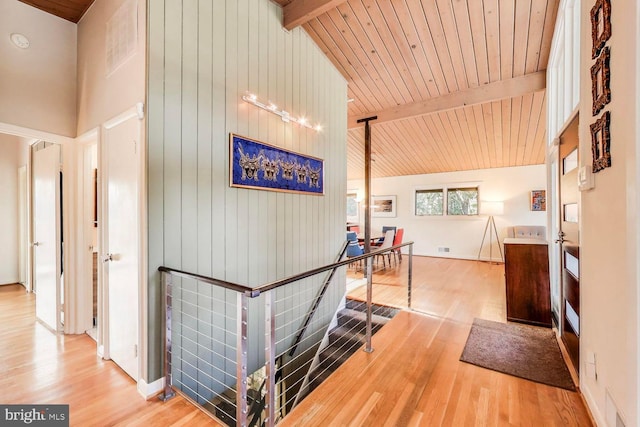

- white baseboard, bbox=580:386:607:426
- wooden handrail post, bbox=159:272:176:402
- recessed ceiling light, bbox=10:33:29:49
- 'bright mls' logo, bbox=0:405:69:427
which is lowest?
'bright mls' logo, bbox=0:405:69:427

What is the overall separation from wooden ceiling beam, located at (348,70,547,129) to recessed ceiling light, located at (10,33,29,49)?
4727mm

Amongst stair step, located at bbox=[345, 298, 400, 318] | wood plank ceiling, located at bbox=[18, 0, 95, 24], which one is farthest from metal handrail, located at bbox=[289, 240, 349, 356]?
wood plank ceiling, located at bbox=[18, 0, 95, 24]

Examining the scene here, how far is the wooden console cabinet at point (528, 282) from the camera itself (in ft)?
9.70

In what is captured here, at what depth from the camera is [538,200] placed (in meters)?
6.62

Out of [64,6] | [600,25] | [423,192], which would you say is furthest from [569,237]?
[423,192]

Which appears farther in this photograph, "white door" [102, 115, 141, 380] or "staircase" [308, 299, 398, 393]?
"staircase" [308, 299, 398, 393]

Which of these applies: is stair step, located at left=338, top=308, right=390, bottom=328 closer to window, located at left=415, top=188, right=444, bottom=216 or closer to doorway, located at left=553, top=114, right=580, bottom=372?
doorway, located at left=553, top=114, right=580, bottom=372

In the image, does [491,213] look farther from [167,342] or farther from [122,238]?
[122,238]

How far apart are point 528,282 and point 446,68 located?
9.99ft

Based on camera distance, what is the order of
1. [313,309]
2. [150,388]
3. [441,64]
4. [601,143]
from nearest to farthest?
[601,143] → [150,388] → [313,309] → [441,64]

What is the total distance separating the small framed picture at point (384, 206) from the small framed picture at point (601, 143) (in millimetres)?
7166

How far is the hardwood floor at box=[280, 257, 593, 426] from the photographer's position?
5.31 feet

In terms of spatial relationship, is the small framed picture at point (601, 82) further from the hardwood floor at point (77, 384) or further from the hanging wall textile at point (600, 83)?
the hardwood floor at point (77, 384)

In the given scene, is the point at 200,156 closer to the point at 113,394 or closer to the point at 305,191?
the point at 305,191
